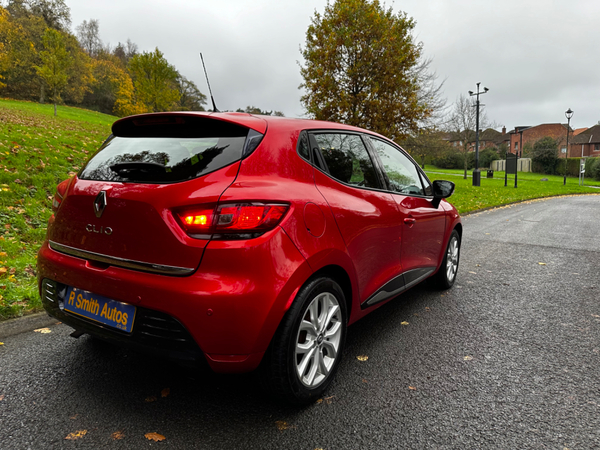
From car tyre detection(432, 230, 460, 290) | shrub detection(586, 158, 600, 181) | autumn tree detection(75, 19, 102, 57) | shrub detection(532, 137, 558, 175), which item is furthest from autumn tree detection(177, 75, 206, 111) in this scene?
car tyre detection(432, 230, 460, 290)

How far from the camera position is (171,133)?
2.38 metres

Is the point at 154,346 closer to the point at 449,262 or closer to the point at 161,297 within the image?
the point at 161,297

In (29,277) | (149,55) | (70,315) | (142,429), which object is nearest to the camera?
Answer: (142,429)

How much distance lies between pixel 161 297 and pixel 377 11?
16.8 meters

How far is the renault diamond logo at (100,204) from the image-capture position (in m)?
2.19

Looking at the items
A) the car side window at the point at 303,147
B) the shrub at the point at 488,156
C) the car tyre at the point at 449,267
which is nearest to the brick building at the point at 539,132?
the shrub at the point at 488,156

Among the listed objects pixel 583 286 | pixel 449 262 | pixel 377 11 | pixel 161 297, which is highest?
pixel 377 11

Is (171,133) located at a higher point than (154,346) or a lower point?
higher

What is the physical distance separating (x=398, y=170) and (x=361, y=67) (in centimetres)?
1298

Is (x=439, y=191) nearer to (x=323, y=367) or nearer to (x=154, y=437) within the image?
(x=323, y=367)

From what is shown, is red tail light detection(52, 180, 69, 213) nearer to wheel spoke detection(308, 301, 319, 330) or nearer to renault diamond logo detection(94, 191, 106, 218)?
renault diamond logo detection(94, 191, 106, 218)

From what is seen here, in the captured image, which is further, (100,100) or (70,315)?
(100,100)

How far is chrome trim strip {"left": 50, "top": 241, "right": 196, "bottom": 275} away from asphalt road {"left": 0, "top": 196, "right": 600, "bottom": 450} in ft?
2.77

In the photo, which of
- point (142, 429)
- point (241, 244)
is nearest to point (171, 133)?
point (241, 244)
